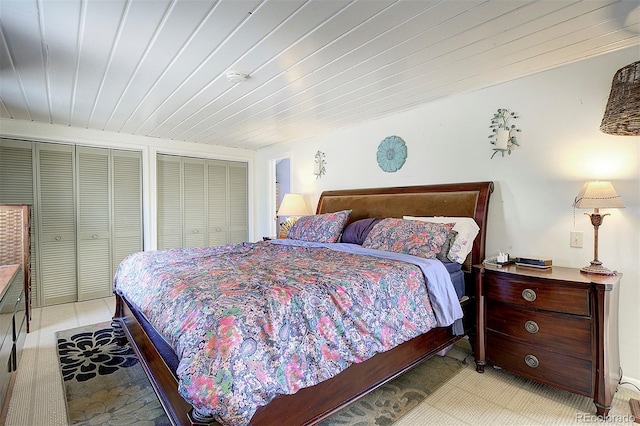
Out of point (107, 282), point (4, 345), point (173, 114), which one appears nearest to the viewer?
point (4, 345)

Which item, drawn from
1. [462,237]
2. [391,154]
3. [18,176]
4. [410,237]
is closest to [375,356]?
[410,237]

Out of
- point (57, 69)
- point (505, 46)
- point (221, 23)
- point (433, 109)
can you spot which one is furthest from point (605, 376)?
point (57, 69)

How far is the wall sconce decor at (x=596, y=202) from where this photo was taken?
193 centimetres

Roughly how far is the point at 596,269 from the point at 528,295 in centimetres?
44

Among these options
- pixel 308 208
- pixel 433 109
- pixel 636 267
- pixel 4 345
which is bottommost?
pixel 4 345

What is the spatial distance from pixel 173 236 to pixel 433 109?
3.91 meters

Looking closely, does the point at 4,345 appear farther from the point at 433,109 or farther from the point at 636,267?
the point at 636,267

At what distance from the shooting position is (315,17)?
5.41ft

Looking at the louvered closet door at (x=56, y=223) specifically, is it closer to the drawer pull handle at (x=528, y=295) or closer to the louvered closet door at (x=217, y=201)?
the louvered closet door at (x=217, y=201)

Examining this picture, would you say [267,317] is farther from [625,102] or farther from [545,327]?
[625,102]

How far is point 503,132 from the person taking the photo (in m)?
2.55

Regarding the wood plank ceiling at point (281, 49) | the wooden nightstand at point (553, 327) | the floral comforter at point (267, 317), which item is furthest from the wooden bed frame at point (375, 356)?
the wood plank ceiling at point (281, 49)

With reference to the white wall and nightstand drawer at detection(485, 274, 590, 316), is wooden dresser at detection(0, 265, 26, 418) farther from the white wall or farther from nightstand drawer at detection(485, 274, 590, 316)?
the white wall

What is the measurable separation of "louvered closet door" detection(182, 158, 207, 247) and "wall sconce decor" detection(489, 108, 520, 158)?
13.3 feet
